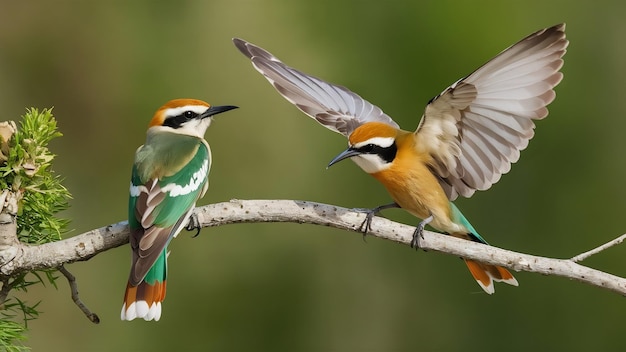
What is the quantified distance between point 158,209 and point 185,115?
695 mm

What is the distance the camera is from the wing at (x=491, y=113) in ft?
8.36

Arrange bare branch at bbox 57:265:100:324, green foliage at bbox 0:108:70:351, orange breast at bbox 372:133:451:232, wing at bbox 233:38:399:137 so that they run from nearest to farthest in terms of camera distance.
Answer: green foliage at bbox 0:108:70:351, bare branch at bbox 57:265:100:324, orange breast at bbox 372:133:451:232, wing at bbox 233:38:399:137

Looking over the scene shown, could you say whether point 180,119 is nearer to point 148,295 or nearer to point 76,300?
point 148,295

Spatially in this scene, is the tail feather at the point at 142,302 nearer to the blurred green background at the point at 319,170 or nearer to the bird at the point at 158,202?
the bird at the point at 158,202

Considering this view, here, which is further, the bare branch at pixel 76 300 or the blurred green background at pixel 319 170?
the blurred green background at pixel 319 170

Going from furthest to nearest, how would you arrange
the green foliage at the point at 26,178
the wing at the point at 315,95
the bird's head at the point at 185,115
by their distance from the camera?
Result: the wing at the point at 315,95
the bird's head at the point at 185,115
the green foliage at the point at 26,178

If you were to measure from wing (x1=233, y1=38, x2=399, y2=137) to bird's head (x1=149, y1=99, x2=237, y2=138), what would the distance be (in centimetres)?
30

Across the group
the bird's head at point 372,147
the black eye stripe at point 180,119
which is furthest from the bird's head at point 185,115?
the bird's head at point 372,147

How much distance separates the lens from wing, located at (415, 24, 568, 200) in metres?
2.55

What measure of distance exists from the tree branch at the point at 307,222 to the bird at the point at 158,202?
106mm

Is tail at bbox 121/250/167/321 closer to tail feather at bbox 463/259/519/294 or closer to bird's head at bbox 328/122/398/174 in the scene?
bird's head at bbox 328/122/398/174

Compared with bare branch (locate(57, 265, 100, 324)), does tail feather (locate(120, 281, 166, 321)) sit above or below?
below

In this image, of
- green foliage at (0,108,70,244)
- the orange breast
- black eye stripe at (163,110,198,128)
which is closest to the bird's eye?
the orange breast

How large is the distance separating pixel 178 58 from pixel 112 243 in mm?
2179
